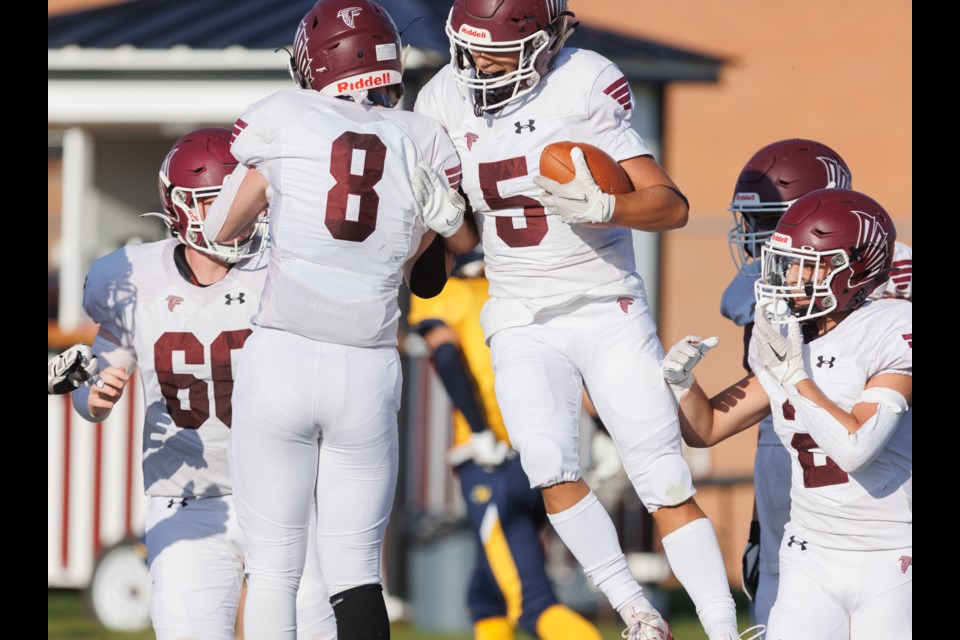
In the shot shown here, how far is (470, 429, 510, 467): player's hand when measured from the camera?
7738 millimetres

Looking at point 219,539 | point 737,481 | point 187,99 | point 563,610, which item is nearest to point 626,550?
point 737,481

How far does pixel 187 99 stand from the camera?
379 inches

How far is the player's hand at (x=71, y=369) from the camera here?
5.30m

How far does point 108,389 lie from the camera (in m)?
5.40

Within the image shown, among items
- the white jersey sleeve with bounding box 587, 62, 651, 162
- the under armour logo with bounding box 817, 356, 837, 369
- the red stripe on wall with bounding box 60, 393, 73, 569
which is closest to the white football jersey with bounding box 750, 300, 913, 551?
the under armour logo with bounding box 817, 356, 837, 369

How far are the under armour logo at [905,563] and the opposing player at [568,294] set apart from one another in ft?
1.87

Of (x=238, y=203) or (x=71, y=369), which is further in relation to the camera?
(x=71, y=369)

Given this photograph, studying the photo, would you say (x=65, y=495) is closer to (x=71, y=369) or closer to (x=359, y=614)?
(x=71, y=369)

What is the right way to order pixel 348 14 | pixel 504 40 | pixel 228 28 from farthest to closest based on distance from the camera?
1. pixel 228 28
2. pixel 504 40
3. pixel 348 14

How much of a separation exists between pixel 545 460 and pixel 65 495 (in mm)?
5721

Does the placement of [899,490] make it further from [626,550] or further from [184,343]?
[626,550]

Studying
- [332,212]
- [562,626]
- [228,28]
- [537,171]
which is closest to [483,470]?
[562,626]

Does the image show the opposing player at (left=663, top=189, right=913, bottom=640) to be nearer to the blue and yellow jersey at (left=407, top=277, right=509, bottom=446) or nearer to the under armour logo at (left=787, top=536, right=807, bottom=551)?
the under armour logo at (left=787, top=536, right=807, bottom=551)

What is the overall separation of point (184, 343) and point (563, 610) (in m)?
2.55
